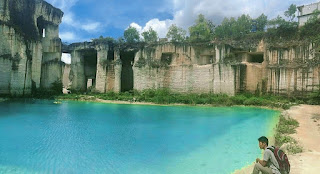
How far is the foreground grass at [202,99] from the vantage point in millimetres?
20586

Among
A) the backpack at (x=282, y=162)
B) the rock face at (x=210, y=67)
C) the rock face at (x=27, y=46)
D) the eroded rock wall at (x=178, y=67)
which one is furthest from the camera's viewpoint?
the eroded rock wall at (x=178, y=67)

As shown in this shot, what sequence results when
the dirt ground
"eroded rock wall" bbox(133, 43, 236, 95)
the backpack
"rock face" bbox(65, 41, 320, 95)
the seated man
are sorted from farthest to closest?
"eroded rock wall" bbox(133, 43, 236, 95) → "rock face" bbox(65, 41, 320, 95) → the dirt ground → the seated man → the backpack

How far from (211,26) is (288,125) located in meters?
37.9

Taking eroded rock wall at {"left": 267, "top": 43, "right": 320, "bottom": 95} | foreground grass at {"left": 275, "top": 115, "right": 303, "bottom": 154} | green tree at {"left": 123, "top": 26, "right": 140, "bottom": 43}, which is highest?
green tree at {"left": 123, "top": 26, "right": 140, "bottom": 43}

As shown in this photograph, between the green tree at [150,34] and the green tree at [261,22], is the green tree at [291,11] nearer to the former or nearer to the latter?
the green tree at [261,22]

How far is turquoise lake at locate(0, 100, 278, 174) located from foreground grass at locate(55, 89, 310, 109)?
7874 mm

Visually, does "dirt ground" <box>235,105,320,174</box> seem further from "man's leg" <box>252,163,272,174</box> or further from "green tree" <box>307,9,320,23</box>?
"green tree" <box>307,9,320,23</box>

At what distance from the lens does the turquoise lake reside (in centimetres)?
659

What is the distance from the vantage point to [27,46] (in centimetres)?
2550

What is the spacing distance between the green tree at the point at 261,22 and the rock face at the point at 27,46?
31304mm

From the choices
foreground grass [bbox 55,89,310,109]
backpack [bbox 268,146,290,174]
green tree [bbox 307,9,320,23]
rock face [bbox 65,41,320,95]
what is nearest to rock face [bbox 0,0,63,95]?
rock face [bbox 65,41,320,95]

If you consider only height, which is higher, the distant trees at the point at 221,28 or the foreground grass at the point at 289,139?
the distant trees at the point at 221,28

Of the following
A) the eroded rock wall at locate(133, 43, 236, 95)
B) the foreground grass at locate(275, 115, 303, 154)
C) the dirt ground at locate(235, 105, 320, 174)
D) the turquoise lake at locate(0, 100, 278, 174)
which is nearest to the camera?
the dirt ground at locate(235, 105, 320, 174)

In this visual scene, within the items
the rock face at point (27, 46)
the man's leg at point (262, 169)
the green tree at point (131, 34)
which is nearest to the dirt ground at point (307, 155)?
the man's leg at point (262, 169)
